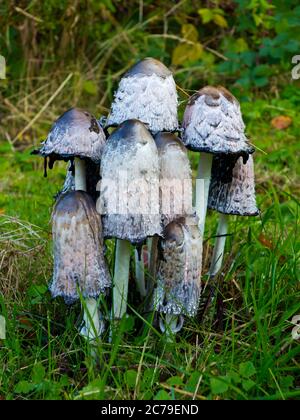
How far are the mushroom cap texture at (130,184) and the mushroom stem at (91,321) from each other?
206mm

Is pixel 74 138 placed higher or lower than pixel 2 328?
higher

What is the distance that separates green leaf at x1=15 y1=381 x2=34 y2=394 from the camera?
1520mm

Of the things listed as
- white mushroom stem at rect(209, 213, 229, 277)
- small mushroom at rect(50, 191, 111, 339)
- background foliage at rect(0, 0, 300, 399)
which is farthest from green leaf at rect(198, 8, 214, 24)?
small mushroom at rect(50, 191, 111, 339)

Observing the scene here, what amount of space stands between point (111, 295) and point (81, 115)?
1.91ft

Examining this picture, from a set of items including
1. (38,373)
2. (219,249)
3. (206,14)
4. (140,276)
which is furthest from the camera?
(206,14)

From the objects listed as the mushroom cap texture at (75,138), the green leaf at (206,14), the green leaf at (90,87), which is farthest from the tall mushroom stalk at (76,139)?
the green leaf at (206,14)

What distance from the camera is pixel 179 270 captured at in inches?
63.8

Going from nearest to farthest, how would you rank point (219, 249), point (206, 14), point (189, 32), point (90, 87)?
point (219, 249), point (90, 87), point (206, 14), point (189, 32)

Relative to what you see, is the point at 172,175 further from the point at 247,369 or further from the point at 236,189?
the point at 247,369

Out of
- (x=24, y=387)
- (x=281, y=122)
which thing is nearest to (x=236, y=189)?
(x=24, y=387)

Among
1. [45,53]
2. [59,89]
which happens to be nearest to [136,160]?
[59,89]

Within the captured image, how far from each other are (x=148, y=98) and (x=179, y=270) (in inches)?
17.6

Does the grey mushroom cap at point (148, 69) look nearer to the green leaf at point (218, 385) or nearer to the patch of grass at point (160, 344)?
the patch of grass at point (160, 344)

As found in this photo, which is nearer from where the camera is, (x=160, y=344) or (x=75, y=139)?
(x=75, y=139)
